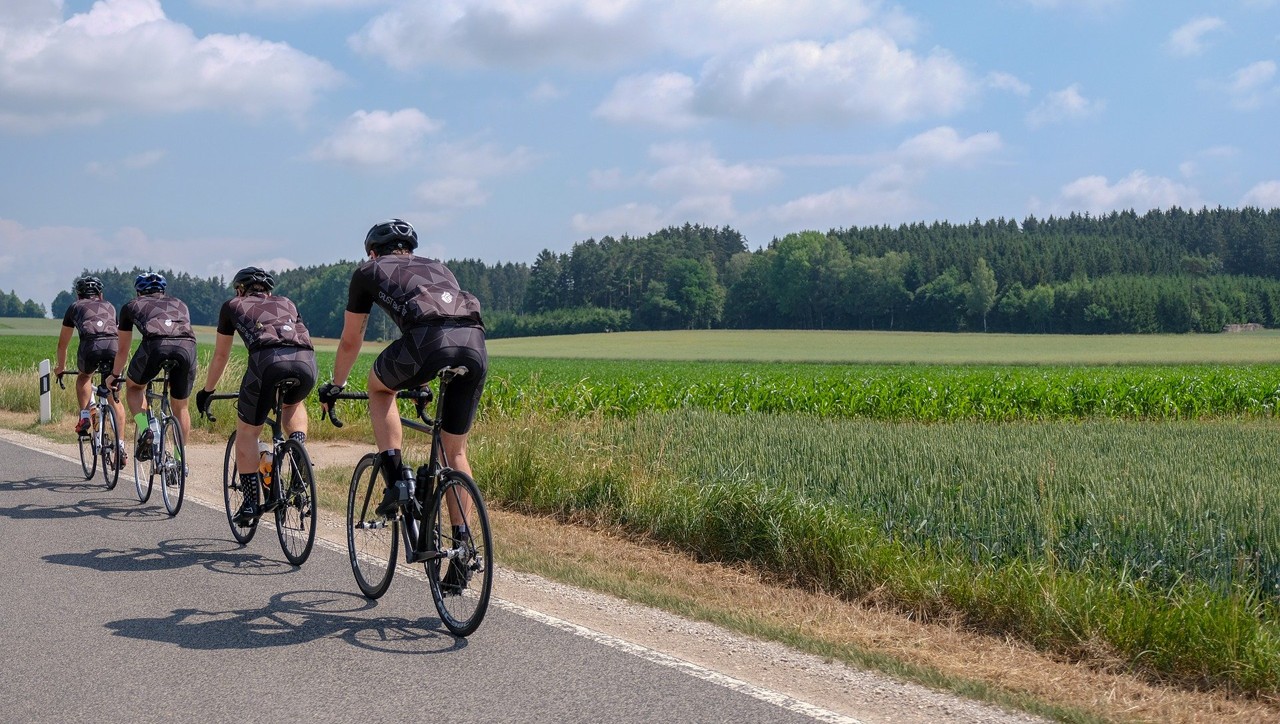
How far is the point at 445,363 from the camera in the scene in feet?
17.4

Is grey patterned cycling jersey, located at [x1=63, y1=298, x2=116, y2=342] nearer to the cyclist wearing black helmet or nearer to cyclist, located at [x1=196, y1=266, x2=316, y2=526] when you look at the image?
cyclist, located at [x1=196, y1=266, x2=316, y2=526]

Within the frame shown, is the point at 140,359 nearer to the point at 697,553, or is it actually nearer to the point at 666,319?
the point at 697,553

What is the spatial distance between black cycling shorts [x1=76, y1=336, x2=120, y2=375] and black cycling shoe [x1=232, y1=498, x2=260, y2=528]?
15.8 feet

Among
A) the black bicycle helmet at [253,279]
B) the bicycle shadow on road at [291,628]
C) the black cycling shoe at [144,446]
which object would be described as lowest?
the bicycle shadow on road at [291,628]

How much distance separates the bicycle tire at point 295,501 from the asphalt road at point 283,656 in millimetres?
155

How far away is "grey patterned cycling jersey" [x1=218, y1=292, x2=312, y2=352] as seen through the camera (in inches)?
291

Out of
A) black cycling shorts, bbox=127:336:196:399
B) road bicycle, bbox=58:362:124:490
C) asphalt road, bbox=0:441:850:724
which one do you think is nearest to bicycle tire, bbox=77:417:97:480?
road bicycle, bbox=58:362:124:490

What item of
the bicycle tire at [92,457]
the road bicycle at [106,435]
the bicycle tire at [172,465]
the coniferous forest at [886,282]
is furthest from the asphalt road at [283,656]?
the coniferous forest at [886,282]

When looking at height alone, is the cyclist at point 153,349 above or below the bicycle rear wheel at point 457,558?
above

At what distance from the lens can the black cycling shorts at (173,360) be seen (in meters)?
9.41

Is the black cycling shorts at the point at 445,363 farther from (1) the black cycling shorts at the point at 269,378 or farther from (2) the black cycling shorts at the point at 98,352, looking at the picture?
(2) the black cycling shorts at the point at 98,352

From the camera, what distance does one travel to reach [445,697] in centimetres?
445

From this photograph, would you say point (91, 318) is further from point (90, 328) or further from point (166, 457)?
point (166, 457)

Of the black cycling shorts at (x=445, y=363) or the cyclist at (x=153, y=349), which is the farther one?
the cyclist at (x=153, y=349)
